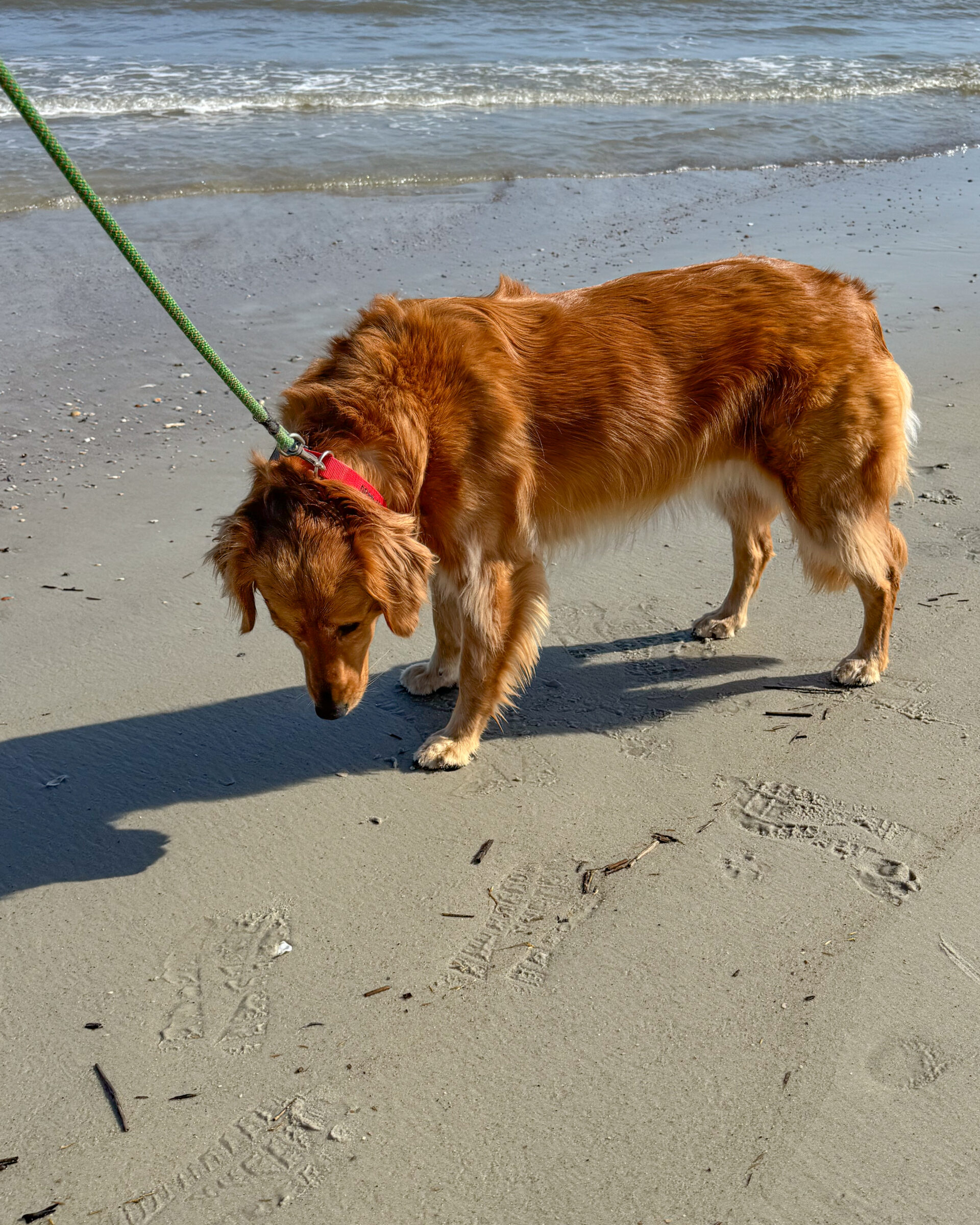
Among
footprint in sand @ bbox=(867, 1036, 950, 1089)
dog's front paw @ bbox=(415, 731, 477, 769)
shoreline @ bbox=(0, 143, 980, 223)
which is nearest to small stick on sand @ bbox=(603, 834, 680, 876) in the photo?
dog's front paw @ bbox=(415, 731, 477, 769)

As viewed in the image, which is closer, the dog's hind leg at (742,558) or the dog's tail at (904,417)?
the dog's tail at (904,417)

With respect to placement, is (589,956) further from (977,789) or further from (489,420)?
(489,420)

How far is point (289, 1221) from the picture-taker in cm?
214

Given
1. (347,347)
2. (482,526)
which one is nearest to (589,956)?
(482,526)

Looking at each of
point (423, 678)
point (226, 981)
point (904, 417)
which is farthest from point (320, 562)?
point (904, 417)

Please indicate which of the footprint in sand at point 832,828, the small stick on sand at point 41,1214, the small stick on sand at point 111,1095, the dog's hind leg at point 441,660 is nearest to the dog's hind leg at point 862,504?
the footprint in sand at point 832,828

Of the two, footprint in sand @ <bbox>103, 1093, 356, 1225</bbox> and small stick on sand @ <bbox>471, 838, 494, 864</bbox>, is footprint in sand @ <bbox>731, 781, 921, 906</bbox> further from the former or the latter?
footprint in sand @ <bbox>103, 1093, 356, 1225</bbox>

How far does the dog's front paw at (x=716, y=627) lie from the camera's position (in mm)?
4219

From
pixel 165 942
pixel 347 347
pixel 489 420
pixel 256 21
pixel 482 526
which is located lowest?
pixel 165 942

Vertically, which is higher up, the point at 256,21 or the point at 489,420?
the point at 256,21

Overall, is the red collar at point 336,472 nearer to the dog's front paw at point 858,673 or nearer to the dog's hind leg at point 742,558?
the dog's hind leg at point 742,558

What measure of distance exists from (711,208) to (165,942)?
7.54 meters

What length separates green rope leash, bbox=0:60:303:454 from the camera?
230 centimetres

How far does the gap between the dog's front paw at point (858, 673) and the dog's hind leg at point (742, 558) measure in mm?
478
